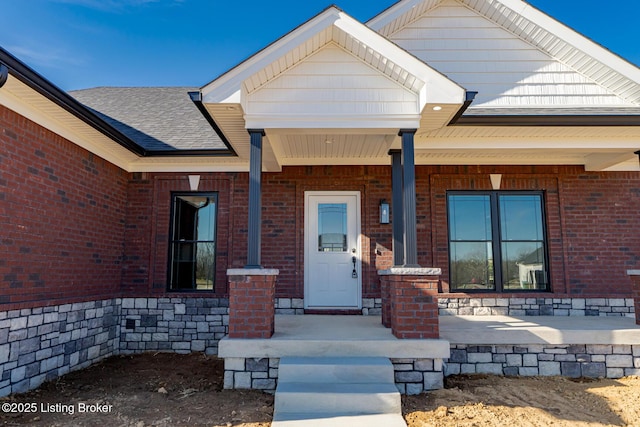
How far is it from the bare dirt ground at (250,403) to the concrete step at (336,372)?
327mm

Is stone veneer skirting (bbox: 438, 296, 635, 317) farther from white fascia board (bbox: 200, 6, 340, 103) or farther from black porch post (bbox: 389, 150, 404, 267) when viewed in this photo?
white fascia board (bbox: 200, 6, 340, 103)

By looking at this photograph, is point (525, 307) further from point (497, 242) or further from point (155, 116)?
point (155, 116)

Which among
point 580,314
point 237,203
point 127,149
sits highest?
point 127,149

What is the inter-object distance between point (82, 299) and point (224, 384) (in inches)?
101

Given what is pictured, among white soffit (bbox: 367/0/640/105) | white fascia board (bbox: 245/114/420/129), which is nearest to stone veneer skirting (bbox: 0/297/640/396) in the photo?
white fascia board (bbox: 245/114/420/129)

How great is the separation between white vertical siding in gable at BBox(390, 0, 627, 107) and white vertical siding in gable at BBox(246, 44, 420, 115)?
1.94 metres

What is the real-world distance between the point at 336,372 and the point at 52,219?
3864 mm

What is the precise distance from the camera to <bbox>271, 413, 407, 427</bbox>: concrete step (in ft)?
11.4

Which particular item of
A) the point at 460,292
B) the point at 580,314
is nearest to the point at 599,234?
the point at 580,314

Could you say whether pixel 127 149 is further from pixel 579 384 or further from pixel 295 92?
pixel 579 384

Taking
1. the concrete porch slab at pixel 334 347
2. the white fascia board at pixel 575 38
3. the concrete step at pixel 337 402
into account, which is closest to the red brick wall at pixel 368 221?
the white fascia board at pixel 575 38

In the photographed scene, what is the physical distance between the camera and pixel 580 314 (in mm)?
6746

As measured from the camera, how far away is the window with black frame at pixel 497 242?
6969 millimetres

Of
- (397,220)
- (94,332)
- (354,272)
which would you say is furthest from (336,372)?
(94,332)
